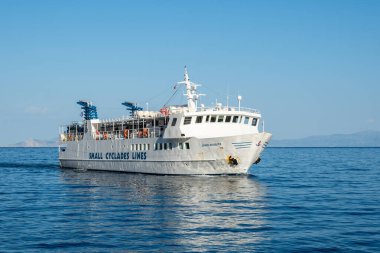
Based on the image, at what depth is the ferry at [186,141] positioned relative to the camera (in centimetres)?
4175

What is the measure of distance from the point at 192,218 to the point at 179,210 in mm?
2492

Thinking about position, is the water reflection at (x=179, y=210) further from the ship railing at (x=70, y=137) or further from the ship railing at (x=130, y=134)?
the ship railing at (x=70, y=137)

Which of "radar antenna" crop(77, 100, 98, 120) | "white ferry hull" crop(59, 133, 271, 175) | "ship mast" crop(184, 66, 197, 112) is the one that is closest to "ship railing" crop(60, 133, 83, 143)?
"radar antenna" crop(77, 100, 98, 120)

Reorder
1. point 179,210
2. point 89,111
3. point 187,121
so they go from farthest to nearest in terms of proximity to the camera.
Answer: point 89,111 → point 187,121 → point 179,210

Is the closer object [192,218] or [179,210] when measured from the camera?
[192,218]

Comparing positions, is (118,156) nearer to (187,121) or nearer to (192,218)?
(187,121)

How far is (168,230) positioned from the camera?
2017 cm

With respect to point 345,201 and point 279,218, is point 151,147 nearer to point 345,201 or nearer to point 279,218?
point 345,201

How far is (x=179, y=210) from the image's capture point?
83.6ft

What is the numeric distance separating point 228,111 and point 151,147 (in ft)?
29.3

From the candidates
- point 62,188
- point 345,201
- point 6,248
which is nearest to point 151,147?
point 62,188

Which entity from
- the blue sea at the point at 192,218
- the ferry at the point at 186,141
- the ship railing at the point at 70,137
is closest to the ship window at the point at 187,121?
the ferry at the point at 186,141

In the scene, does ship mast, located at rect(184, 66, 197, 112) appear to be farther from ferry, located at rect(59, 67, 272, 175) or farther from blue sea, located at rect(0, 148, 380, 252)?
blue sea, located at rect(0, 148, 380, 252)

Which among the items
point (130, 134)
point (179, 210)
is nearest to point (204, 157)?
point (130, 134)
